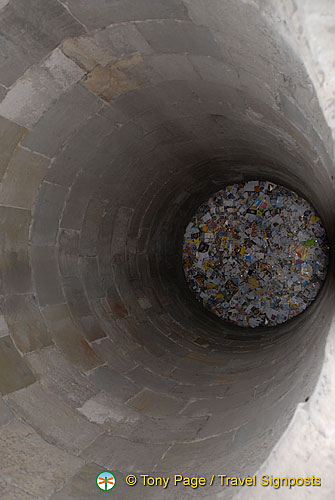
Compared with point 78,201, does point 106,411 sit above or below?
below

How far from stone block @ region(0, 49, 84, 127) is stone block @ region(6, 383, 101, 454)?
5.66ft

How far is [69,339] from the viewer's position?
10.9 ft

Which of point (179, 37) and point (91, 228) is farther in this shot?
point (91, 228)

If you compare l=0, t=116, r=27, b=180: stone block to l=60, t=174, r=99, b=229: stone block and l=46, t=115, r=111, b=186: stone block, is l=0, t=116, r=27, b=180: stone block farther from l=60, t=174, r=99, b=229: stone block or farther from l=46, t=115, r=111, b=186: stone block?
l=60, t=174, r=99, b=229: stone block

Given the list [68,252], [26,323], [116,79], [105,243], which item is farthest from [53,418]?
[116,79]

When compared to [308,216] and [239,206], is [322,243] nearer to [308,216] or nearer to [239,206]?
[308,216]

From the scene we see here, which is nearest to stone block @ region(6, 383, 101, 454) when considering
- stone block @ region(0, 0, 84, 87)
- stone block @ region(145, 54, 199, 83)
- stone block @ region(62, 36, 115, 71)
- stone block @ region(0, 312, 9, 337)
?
stone block @ region(0, 312, 9, 337)

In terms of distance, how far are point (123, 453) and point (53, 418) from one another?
0.52 metres

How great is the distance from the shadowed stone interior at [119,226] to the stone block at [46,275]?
0.04ft

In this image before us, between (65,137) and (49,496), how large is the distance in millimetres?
2218

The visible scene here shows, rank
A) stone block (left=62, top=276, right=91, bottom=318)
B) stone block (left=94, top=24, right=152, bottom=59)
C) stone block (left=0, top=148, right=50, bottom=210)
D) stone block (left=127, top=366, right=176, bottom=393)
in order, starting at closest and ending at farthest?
stone block (left=94, top=24, right=152, bottom=59) < stone block (left=0, top=148, right=50, bottom=210) < stone block (left=127, top=366, right=176, bottom=393) < stone block (left=62, top=276, right=91, bottom=318)

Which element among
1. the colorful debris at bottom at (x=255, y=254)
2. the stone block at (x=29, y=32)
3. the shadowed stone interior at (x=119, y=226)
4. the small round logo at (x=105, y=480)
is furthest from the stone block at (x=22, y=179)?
the colorful debris at bottom at (x=255, y=254)

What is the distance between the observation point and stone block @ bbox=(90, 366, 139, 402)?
3.24m

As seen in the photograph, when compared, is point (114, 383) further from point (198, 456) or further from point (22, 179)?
point (22, 179)
